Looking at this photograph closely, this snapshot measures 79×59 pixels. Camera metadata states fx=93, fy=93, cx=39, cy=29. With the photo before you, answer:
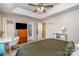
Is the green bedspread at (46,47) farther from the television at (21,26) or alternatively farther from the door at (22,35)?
the television at (21,26)

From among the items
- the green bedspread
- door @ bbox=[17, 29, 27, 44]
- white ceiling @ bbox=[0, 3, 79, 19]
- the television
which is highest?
white ceiling @ bbox=[0, 3, 79, 19]

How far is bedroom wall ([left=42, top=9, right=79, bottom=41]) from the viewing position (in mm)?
1563

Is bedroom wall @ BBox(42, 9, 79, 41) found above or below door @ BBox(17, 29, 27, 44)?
above

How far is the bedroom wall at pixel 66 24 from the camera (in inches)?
61.6

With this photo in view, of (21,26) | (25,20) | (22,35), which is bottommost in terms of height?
(22,35)

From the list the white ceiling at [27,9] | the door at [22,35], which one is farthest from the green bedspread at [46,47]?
the white ceiling at [27,9]

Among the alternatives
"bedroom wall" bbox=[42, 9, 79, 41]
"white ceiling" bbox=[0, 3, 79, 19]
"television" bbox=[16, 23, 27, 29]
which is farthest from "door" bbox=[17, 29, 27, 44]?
"bedroom wall" bbox=[42, 9, 79, 41]

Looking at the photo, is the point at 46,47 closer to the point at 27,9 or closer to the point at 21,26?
the point at 21,26

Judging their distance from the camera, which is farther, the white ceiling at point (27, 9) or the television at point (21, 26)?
the television at point (21, 26)

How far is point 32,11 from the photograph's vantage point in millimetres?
1692

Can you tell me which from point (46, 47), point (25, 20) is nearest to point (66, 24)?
point (46, 47)

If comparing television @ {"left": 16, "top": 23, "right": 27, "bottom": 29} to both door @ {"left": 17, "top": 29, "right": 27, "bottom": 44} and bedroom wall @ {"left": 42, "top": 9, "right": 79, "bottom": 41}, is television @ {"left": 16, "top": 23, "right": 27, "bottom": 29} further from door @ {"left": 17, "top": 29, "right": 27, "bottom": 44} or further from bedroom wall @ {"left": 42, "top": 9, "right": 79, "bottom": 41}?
bedroom wall @ {"left": 42, "top": 9, "right": 79, "bottom": 41}

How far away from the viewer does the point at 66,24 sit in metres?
1.62

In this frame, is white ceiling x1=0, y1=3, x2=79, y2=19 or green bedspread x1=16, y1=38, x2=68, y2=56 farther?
green bedspread x1=16, y1=38, x2=68, y2=56
